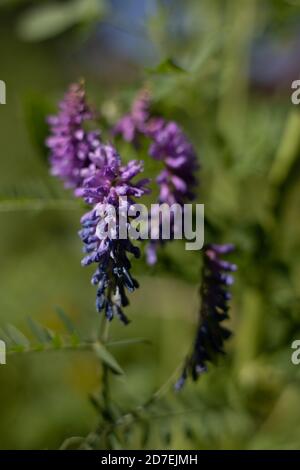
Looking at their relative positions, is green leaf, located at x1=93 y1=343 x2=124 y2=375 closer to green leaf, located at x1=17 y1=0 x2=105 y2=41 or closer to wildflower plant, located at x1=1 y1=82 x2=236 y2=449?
wildflower plant, located at x1=1 y1=82 x2=236 y2=449

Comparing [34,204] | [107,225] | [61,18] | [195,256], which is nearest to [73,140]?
[34,204]

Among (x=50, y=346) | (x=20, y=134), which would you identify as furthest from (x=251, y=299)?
(x=20, y=134)

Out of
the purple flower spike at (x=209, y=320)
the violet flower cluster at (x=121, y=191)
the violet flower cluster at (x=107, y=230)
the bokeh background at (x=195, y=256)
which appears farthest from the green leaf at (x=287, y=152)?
the violet flower cluster at (x=107, y=230)

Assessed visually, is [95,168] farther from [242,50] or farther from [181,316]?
[181,316]

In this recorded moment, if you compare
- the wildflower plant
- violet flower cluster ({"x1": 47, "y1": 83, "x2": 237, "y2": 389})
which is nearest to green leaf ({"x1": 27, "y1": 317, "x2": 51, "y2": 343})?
the wildflower plant

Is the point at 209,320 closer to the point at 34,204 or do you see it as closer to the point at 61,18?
the point at 34,204
